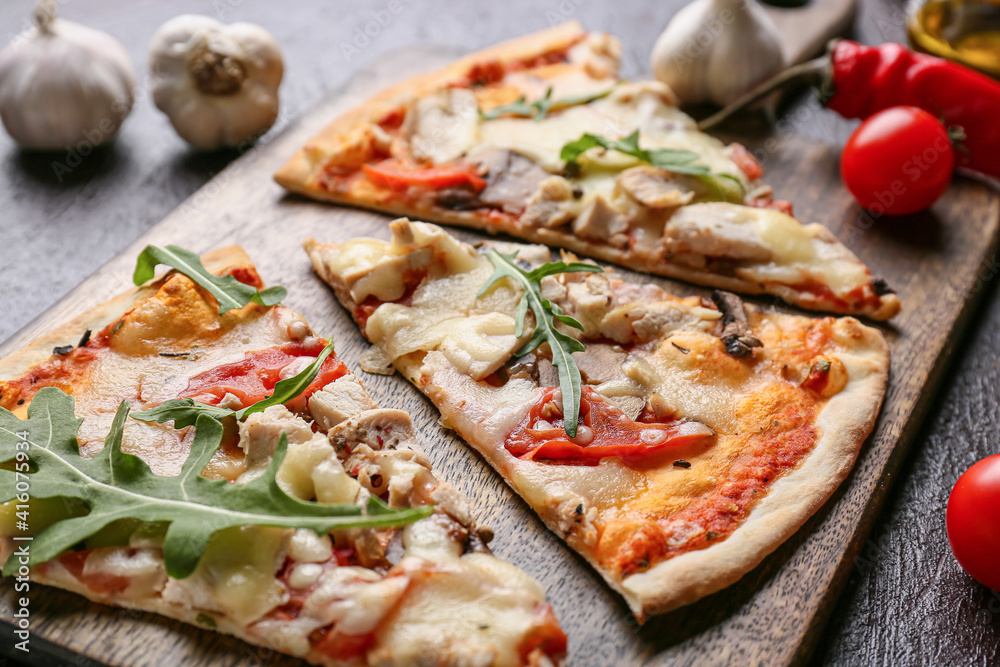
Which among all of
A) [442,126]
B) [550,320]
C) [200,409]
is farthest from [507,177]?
[200,409]

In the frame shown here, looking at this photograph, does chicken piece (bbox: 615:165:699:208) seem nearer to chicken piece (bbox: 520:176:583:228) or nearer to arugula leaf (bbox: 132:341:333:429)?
chicken piece (bbox: 520:176:583:228)

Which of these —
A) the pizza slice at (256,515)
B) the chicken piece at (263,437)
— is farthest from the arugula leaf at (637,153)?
the chicken piece at (263,437)

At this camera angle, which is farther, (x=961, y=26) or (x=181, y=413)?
(x=961, y=26)

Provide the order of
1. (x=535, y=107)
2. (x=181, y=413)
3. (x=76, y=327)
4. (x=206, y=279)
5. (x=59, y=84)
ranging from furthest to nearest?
(x=535, y=107), (x=59, y=84), (x=206, y=279), (x=76, y=327), (x=181, y=413)

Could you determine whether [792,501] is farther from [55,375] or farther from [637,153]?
[55,375]

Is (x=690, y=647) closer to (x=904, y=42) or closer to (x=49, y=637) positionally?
(x=49, y=637)

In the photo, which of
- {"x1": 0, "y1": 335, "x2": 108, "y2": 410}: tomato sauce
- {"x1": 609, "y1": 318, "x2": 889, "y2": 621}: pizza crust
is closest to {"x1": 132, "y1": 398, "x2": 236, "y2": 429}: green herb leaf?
{"x1": 0, "y1": 335, "x2": 108, "y2": 410}: tomato sauce

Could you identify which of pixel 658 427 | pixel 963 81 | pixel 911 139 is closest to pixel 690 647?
pixel 658 427
